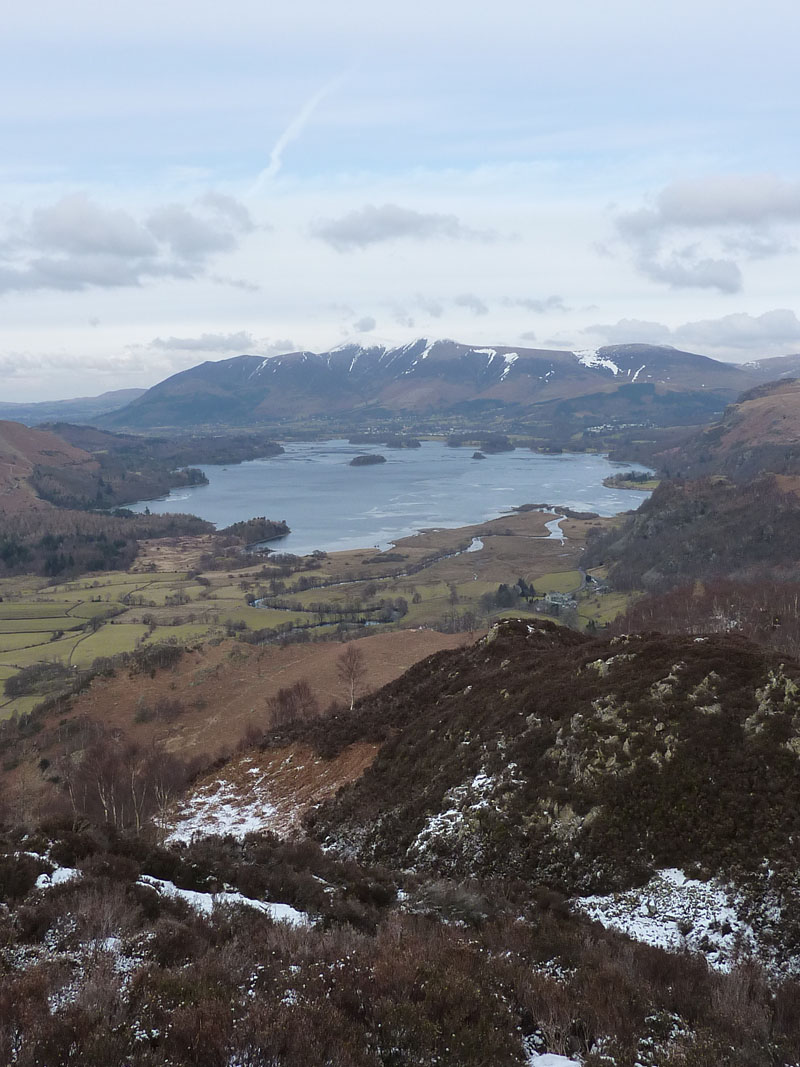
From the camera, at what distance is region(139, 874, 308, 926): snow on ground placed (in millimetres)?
9055

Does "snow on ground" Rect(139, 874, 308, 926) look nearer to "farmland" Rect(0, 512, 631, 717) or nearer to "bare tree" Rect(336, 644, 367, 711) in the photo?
"bare tree" Rect(336, 644, 367, 711)

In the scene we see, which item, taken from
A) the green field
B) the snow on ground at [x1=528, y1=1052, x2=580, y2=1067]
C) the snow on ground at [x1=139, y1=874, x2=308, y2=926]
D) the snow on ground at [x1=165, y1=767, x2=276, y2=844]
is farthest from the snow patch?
the green field

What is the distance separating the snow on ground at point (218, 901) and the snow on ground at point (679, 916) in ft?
14.8

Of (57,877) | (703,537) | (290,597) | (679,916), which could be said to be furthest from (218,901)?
(703,537)

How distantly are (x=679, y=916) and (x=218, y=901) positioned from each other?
682cm

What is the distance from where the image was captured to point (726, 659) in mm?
14867

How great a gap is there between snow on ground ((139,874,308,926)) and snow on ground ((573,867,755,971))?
14.8 ft

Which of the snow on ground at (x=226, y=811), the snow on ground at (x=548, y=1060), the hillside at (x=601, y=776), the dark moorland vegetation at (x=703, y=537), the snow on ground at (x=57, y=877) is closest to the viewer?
the snow on ground at (x=548, y=1060)

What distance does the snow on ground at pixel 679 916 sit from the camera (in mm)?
9102

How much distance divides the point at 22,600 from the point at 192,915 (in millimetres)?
101846

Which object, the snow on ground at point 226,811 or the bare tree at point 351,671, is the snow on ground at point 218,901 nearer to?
the snow on ground at point 226,811

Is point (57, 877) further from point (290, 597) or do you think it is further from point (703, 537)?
point (703, 537)

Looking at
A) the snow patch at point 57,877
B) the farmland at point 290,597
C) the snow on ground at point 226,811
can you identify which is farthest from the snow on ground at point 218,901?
the farmland at point 290,597

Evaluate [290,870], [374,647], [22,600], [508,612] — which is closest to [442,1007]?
[290,870]
